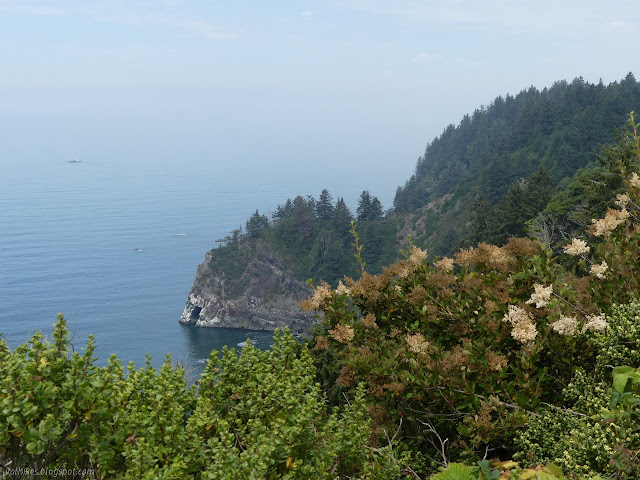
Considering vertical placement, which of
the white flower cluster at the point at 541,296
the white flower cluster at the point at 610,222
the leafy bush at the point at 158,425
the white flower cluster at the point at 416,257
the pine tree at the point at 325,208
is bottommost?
the leafy bush at the point at 158,425

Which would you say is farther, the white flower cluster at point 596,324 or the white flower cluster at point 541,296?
the white flower cluster at point 541,296

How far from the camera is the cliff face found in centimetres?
11156

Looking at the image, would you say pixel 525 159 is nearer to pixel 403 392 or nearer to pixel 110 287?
pixel 110 287

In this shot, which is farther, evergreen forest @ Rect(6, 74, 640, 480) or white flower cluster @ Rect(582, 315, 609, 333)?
white flower cluster @ Rect(582, 315, 609, 333)

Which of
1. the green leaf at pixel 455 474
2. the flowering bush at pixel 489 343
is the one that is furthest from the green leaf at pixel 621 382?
the green leaf at pixel 455 474

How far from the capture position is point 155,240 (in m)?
178

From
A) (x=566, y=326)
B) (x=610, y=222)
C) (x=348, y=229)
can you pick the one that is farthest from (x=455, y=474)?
(x=348, y=229)

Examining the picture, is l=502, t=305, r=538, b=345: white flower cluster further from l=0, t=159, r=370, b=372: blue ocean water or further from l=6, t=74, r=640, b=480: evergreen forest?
l=0, t=159, r=370, b=372: blue ocean water

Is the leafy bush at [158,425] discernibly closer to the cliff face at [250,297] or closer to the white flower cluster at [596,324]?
the white flower cluster at [596,324]

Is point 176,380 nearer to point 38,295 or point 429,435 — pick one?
point 429,435

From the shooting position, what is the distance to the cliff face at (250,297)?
366 ft

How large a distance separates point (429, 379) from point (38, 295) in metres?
125

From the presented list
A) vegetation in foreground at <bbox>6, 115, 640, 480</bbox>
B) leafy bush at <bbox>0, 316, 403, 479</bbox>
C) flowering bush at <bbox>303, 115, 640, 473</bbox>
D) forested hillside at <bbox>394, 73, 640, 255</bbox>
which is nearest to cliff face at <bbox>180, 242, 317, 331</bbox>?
forested hillside at <bbox>394, 73, 640, 255</bbox>

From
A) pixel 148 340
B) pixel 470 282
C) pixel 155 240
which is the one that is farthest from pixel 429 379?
pixel 155 240
